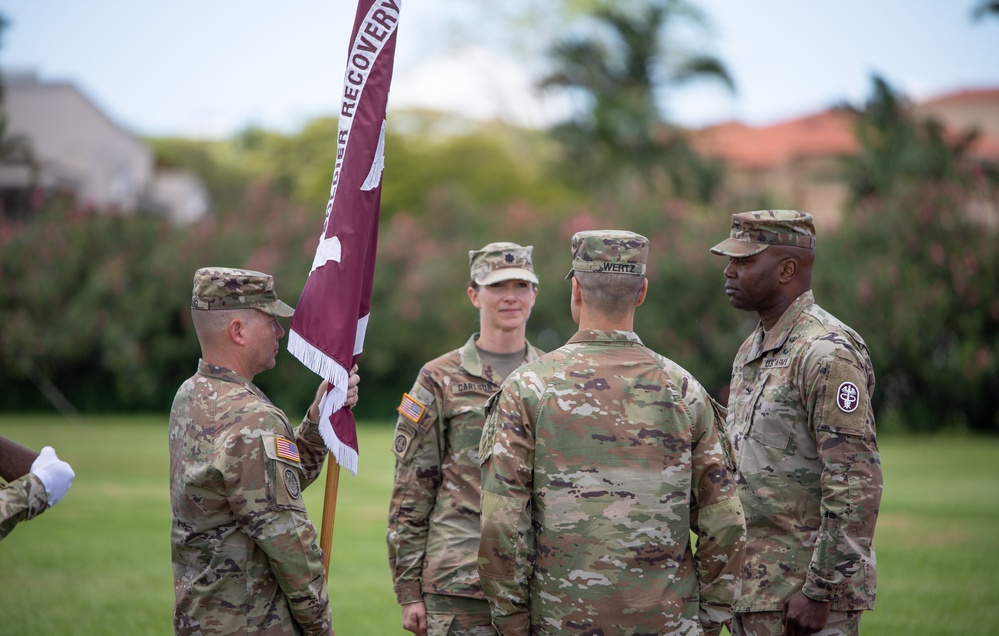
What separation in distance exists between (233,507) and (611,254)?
5.75ft

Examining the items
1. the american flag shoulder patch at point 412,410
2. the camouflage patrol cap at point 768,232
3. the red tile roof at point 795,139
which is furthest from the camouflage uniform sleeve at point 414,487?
the red tile roof at point 795,139

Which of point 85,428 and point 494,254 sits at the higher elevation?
Answer: point 494,254

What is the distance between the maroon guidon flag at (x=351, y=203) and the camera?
4727mm

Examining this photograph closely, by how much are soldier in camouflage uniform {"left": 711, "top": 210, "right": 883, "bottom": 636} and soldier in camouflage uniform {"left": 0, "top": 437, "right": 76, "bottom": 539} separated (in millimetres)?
2891

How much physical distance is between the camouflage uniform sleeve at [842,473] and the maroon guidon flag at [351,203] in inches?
83.0

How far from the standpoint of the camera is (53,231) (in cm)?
2619

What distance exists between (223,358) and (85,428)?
795 inches

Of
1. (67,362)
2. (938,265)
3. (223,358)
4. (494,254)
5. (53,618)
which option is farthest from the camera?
(67,362)

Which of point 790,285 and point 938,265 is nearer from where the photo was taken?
point 790,285

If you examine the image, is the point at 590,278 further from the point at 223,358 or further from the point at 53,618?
the point at 53,618

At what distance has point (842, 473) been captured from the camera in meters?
4.21

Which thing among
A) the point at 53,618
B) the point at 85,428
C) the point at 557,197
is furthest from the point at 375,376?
the point at 557,197

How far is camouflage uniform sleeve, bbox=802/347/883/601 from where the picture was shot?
418cm

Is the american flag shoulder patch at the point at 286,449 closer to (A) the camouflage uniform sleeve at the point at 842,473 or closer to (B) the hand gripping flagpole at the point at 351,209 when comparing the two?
(B) the hand gripping flagpole at the point at 351,209
